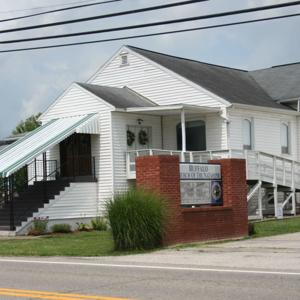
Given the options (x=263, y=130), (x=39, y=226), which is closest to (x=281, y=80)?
(x=263, y=130)

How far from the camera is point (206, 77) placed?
113ft

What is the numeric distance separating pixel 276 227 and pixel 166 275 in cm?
1281

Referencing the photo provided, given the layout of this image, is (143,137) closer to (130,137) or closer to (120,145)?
(130,137)

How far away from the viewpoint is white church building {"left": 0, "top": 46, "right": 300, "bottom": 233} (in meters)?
29.5

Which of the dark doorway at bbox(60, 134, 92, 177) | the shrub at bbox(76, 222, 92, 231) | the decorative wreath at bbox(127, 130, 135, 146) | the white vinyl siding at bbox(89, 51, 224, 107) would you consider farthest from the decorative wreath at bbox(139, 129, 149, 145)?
the shrub at bbox(76, 222, 92, 231)

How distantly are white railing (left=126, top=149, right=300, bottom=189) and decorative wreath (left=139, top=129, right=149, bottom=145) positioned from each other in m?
1.41

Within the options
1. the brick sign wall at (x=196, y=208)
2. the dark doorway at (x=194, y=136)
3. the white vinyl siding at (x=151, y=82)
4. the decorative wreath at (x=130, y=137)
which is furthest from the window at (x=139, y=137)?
the brick sign wall at (x=196, y=208)

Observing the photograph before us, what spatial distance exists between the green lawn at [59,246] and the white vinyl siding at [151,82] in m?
9.63

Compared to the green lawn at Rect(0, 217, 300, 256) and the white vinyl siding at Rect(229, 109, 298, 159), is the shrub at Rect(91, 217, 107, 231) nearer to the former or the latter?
the green lawn at Rect(0, 217, 300, 256)

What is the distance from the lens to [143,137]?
32.1 meters

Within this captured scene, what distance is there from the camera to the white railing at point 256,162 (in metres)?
29.8

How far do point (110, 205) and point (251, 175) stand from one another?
13.5m

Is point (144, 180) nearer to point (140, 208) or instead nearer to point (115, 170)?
point (140, 208)

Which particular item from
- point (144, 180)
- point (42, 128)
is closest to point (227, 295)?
point (144, 180)
